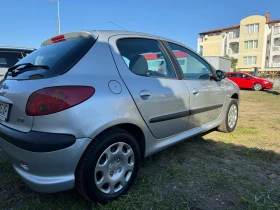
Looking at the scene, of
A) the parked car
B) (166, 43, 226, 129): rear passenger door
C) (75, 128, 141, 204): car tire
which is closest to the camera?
(75, 128, 141, 204): car tire

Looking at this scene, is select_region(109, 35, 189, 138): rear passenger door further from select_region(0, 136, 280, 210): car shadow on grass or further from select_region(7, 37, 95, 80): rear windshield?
select_region(0, 136, 280, 210): car shadow on grass

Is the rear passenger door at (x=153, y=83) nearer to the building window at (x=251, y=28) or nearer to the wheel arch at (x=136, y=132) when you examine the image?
the wheel arch at (x=136, y=132)

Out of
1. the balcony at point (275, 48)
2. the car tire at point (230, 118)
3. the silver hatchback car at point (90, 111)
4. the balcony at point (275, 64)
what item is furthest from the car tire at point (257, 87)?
the balcony at point (275, 48)

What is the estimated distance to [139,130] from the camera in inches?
90.4

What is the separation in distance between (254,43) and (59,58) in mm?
47275

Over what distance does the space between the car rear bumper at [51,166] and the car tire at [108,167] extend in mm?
84

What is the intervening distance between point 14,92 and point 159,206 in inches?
62.8

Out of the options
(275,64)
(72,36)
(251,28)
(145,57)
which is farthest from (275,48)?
(72,36)

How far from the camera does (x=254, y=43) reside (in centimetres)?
4256

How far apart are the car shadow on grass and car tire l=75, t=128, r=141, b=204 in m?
0.12

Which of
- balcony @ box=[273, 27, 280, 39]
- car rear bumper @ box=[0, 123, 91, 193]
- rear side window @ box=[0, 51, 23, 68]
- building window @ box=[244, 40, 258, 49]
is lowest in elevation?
car rear bumper @ box=[0, 123, 91, 193]

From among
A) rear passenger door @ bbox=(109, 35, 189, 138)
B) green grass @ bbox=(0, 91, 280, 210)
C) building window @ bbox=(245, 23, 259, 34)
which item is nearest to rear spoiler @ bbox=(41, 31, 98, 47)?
rear passenger door @ bbox=(109, 35, 189, 138)

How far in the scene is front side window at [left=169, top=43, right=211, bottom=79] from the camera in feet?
9.94

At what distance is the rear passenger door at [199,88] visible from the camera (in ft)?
9.84
